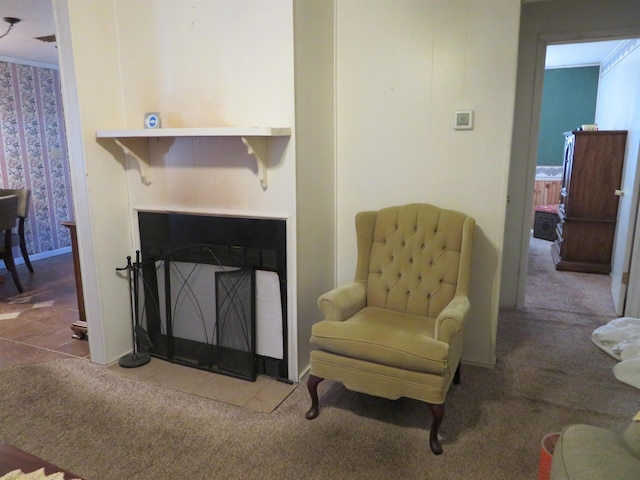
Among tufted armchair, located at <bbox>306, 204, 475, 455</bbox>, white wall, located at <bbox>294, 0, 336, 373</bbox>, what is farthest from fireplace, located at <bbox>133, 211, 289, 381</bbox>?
tufted armchair, located at <bbox>306, 204, 475, 455</bbox>

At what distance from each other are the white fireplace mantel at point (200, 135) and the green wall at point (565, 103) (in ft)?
18.7

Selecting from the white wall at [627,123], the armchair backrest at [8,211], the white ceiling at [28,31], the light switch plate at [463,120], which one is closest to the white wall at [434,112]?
the light switch plate at [463,120]

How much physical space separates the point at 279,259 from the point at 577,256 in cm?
377

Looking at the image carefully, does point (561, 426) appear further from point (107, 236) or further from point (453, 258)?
point (107, 236)

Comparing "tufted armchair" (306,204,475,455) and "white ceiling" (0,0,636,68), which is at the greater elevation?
"white ceiling" (0,0,636,68)

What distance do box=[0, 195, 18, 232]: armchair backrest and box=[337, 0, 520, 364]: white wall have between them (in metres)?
3.20

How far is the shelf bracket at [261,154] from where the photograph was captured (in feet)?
7.68

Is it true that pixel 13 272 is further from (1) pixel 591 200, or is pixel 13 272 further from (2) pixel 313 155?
(1) pixel 591 200

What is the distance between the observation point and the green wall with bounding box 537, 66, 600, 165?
261 inches

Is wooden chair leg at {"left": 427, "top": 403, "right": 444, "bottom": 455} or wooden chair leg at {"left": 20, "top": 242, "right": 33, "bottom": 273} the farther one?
wooden chair leg at {"left": 20, "top": 242, "right": 33, "bottom": 273}

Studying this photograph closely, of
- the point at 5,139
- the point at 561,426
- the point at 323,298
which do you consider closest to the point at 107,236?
the point at 323,298

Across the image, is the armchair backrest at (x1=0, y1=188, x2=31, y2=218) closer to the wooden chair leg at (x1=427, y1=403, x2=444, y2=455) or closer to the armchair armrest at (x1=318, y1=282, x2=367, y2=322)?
the armchair armrest at (x1=318, y1=282, x2=367, y2=322)

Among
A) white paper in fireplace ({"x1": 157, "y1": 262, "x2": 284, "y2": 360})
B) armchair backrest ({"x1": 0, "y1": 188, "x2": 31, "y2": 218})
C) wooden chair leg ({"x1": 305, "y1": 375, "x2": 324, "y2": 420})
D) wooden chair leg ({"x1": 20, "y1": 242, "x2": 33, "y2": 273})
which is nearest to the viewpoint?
wooden chair leg ({"x1": 305, "y1": 375, "x2": 324, "y2": 420})

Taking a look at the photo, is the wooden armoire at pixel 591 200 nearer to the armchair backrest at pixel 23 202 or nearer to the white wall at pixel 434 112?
the white wall at pixel 434 112
